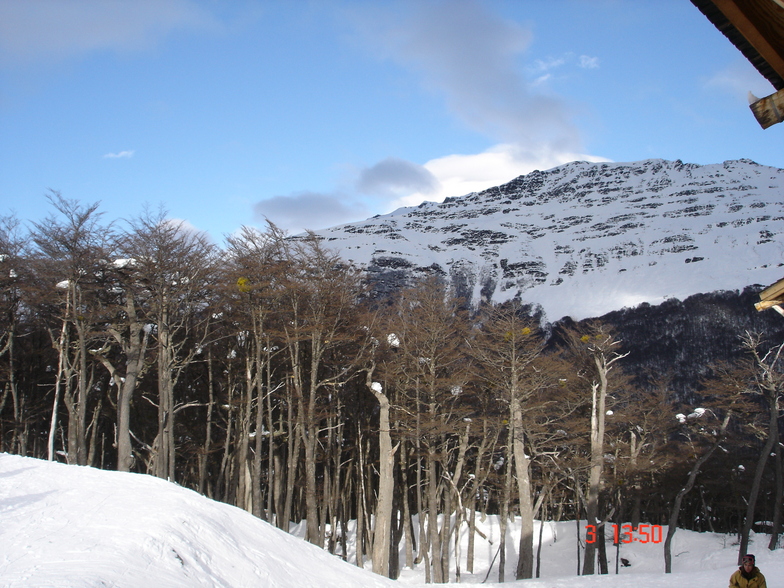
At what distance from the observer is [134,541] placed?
26.5ft

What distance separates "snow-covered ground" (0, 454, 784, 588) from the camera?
7023mm

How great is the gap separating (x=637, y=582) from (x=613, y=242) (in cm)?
8715

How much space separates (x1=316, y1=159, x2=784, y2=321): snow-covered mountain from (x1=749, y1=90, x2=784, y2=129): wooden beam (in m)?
51.0

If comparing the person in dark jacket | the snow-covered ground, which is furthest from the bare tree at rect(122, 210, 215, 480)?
the person in dark jacket

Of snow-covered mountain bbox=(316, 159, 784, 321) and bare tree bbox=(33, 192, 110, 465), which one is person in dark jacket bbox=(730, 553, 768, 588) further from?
snow-covered mountain bbox=(316, 159, 784, 321)

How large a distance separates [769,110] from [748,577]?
721 centimetres

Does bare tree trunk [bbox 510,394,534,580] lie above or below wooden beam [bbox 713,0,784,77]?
below

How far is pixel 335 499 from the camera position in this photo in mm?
24625

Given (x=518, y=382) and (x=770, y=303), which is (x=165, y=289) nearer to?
(x=518, y=382)

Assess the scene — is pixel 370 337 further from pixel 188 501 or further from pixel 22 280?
pixel 22 280

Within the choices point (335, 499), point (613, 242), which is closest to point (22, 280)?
point (335, 499)

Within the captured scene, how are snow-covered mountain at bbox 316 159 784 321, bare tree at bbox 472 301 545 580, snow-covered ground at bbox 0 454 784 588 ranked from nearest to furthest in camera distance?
snow-covered ground at bbox 0 454 784 588 < bare tree at bbox 472 301 545 580 < snow-covered mountain at bbox 316 159 784 321

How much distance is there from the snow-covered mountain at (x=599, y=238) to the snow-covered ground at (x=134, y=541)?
4250 cm

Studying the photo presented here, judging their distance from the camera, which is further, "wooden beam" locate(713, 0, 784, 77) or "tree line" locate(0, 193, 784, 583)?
"tree line" locate(0, 193, 784, 583)
